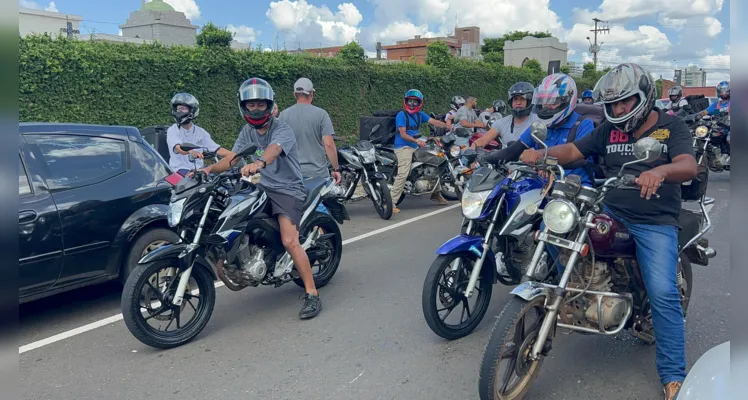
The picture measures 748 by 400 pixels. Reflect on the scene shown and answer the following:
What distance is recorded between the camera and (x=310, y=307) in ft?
16.6

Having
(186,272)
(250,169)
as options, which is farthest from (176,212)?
(250,169)

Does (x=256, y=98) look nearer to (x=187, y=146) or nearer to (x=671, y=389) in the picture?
(x=187, y=146)

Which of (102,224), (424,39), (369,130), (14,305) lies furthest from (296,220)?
(424,39)

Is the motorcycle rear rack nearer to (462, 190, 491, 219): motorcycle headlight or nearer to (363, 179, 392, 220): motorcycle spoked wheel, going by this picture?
(462, 190, 491, 219): motorcycle headlight

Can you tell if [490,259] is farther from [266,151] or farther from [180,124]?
[180,124]

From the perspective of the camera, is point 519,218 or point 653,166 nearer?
point 653,166

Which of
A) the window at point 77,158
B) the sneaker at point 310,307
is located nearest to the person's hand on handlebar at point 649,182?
the sneaker at point 310,307

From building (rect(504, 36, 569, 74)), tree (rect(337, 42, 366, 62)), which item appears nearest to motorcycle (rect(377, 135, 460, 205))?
tree (rect(337, 42, 366, 62))

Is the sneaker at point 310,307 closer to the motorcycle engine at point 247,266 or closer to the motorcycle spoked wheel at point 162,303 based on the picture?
the motorcycle engine at point 247,266

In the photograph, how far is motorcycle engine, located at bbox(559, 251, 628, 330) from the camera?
11.4 ft

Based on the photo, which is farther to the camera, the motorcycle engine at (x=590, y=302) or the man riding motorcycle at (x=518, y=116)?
the man riding motorcycle at (x=518, y=116)

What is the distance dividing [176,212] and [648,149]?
3158 mm

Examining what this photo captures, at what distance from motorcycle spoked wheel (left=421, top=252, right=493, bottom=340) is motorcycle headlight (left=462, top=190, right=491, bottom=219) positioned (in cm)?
29

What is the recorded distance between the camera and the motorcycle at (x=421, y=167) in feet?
32.6
